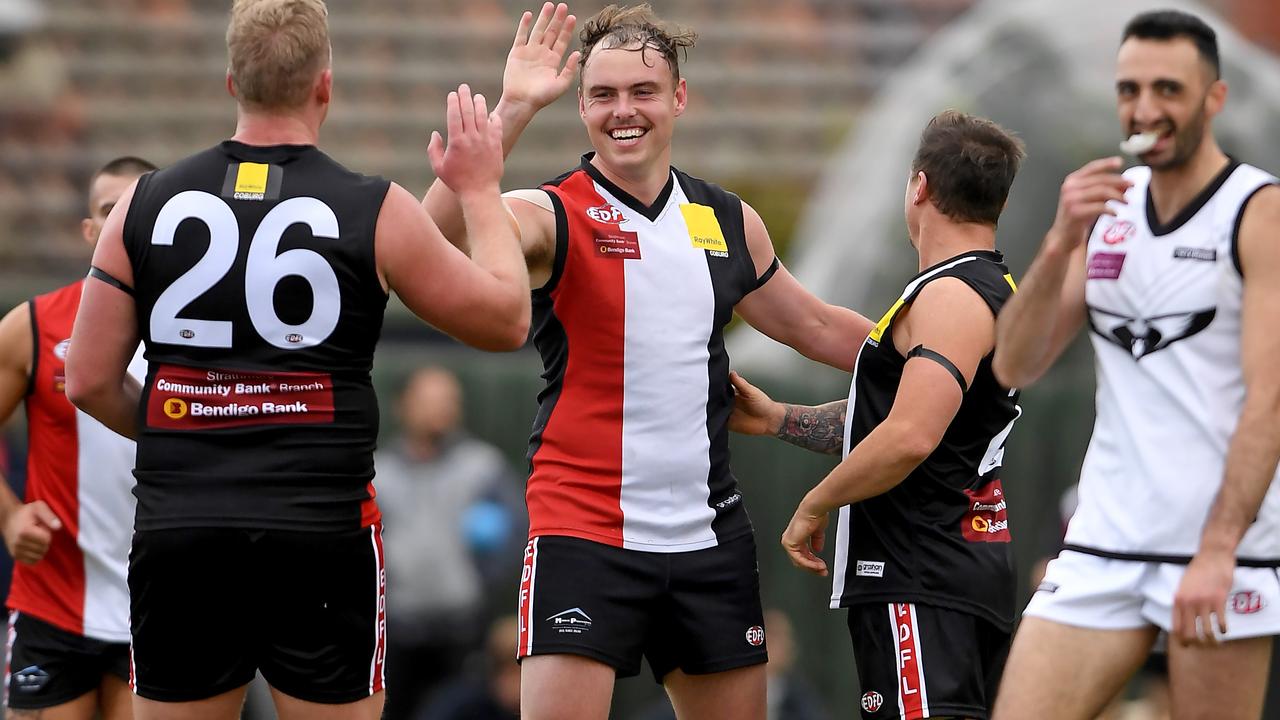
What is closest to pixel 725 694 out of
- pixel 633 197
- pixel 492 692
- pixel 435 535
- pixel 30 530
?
pixel 633 197

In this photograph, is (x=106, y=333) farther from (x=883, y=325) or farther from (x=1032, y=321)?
(x=1032, y=321)

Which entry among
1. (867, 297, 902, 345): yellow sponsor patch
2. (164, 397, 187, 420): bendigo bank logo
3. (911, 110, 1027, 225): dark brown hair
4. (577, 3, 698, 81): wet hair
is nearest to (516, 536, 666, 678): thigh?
(867, 297, 902, 345): yellow sponsor patch

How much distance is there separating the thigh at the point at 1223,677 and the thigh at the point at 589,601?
1574 millimetres

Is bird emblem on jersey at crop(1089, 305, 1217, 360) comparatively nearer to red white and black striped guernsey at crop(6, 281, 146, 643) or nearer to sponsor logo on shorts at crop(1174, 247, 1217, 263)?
sponsor logo on shorts at crop(1174, 247, 1217, 263)

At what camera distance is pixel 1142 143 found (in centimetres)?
452

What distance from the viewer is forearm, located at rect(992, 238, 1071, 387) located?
4602 millimetres

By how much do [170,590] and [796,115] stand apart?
595 inches

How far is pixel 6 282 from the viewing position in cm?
1589

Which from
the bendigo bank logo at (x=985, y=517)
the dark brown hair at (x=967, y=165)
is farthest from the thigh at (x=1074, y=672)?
the dark brown hair at (x=967, y=165)

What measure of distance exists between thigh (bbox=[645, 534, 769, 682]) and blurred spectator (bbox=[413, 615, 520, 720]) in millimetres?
3706

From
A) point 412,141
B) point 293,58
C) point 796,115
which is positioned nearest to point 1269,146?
point 796,115

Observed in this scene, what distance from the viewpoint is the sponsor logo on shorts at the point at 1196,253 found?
4.56 m

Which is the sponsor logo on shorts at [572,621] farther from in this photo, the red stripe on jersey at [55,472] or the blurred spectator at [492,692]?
the blurred spectator at [492,692]

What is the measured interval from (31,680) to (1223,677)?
4056mm
